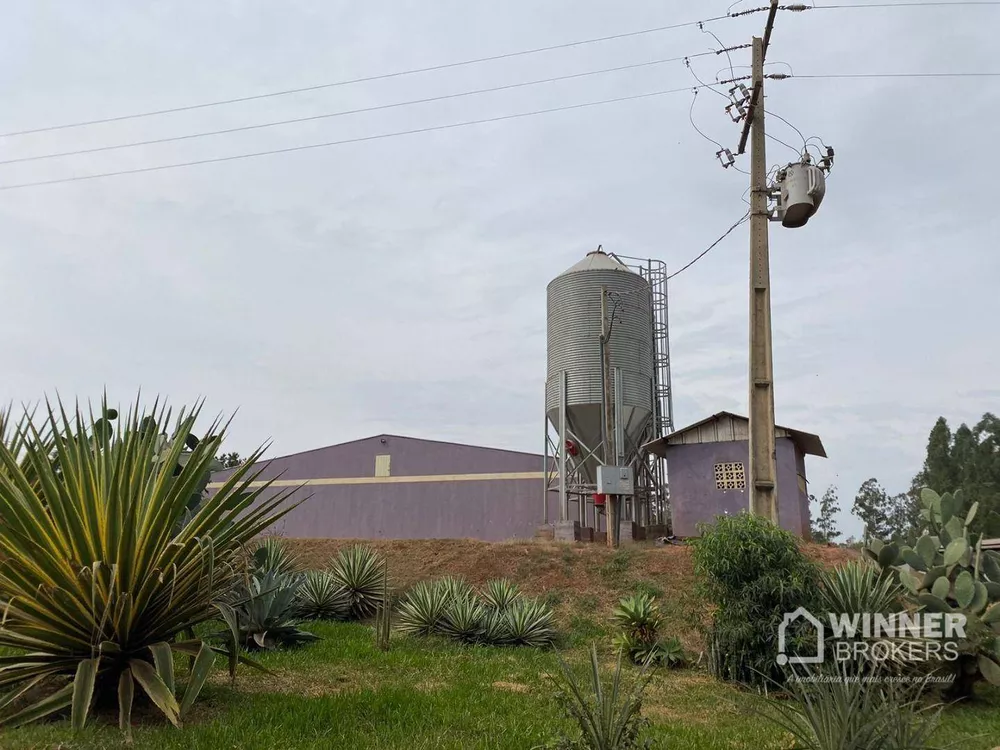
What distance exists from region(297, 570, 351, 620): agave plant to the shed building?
33.4ft

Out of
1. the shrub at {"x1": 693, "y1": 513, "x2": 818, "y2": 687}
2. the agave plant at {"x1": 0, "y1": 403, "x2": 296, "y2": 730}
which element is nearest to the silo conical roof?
the shrub at {"x1": 693, "y1": 513, "x2": 818, "y2": 687}

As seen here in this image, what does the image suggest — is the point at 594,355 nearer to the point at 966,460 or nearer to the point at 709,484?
the point at 709,484

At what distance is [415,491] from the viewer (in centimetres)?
2766

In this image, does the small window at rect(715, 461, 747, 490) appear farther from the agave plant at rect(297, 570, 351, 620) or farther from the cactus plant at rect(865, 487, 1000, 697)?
the agave plant at rect(297, 570, 351, 620)

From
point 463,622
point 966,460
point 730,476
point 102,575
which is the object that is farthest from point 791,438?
point 966,460

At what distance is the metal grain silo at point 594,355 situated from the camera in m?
21.4

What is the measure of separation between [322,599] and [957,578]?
9384 millimetres

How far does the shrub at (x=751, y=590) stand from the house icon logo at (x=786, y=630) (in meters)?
0.07

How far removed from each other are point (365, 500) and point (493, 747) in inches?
927

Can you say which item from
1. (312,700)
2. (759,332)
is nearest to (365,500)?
(759,332)

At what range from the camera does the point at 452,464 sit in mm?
27406

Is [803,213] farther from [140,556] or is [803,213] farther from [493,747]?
[140,556]
